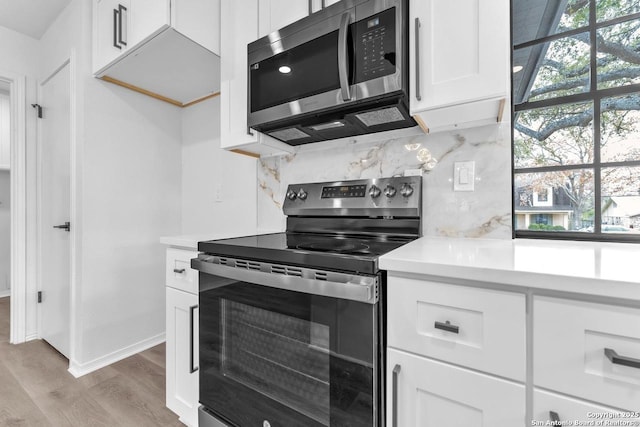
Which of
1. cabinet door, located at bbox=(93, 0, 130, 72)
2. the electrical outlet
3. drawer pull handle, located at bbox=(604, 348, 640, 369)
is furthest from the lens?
the electrical outlet

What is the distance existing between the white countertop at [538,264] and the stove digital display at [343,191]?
0.48 m

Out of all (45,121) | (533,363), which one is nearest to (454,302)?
(533,363)

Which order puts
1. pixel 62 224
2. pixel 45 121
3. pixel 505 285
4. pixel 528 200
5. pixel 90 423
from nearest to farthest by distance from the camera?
pixel 505 285 → pixel 528 200 → pixel 90 423 → pixel 62 224 → pixel 45 121

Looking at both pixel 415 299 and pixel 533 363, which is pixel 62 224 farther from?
pixel 533 363

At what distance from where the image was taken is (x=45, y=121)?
95.2 inches

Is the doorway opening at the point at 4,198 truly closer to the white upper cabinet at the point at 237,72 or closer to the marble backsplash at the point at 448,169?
the white upper cabinet at the point at 237,72

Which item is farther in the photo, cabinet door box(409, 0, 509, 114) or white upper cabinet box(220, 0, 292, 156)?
white upper cabinet box(220, 0, 292, 156)

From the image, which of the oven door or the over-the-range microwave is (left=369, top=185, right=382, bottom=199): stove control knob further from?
the oven door

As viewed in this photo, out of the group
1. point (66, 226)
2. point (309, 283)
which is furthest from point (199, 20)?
point (66, 226)

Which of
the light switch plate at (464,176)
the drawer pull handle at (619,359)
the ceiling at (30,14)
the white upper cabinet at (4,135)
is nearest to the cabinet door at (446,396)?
the drawer pull handle at (619,359)

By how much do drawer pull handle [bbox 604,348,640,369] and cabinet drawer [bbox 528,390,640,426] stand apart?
101 mm

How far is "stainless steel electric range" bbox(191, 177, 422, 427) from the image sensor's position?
87cm

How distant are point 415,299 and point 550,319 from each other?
0.97 feet

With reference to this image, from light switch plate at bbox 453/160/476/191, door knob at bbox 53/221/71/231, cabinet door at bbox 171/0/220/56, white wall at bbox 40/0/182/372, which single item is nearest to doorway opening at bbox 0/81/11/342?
white wall at bbox 40/0/182/372
